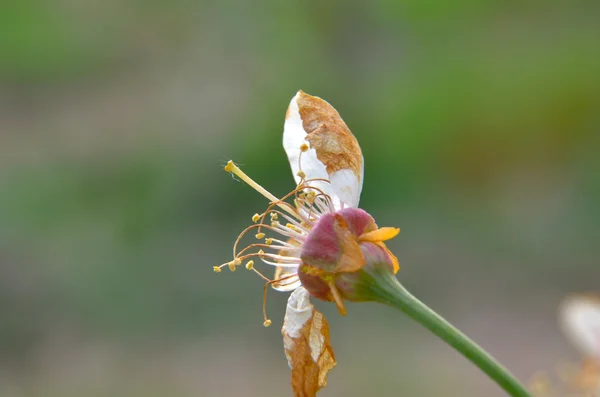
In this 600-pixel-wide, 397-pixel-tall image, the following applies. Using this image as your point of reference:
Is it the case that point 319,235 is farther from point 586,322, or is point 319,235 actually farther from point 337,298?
point 586,322

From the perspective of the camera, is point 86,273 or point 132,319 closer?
point 132,319

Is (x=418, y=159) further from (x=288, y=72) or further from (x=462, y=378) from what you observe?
(x=462, y=378)

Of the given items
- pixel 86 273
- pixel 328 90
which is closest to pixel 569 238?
pixel 328 90

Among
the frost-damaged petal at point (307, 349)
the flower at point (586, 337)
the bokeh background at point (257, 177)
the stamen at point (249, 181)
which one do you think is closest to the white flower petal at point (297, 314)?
the frost-damaged petal at point (307, 349)

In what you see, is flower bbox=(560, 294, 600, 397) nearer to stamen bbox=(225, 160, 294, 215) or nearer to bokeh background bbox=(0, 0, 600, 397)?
stamen bbox=(225, 160, 294, 215)

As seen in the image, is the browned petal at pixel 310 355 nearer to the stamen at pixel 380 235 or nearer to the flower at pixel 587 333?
the stamen at pixel 380 235

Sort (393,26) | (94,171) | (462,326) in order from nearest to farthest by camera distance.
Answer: (462,326) < (94,171) < (393,26)

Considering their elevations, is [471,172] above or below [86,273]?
above
